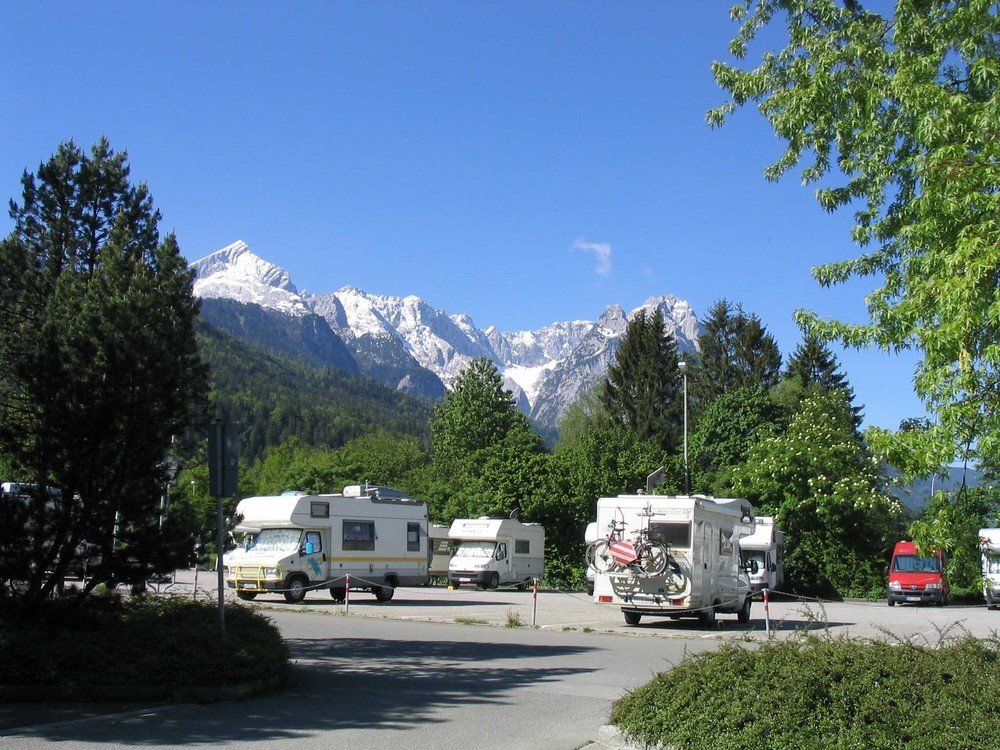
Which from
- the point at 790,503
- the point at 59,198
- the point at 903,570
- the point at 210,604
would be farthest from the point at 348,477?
the point at 210,604

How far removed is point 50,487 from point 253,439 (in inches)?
6100

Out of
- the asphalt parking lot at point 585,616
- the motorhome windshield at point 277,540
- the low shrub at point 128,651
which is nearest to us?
the low shrub at point 128,651

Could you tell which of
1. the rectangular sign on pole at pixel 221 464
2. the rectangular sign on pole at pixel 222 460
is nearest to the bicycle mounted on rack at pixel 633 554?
the rectangular sign on pole at pixel 221 464

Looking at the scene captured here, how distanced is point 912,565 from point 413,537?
19.7 metres

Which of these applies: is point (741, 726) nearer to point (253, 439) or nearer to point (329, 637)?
point (329, 637)

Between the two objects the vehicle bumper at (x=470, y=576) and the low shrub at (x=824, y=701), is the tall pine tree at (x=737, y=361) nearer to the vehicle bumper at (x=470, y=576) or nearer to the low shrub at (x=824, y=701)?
the vehicle bumper at (x=470, y=576)

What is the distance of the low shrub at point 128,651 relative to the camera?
404 inches

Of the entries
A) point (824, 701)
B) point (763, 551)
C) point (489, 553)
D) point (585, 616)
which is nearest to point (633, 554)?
point (585, 616)

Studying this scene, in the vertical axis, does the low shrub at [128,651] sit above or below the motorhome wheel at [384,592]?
above

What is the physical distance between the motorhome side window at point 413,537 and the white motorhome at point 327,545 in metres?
0.03

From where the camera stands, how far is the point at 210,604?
14.0 metres

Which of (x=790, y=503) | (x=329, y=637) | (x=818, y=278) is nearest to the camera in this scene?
(x=818, y=278)

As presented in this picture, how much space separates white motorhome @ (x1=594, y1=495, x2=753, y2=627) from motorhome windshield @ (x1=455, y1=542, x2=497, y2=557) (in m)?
18.0

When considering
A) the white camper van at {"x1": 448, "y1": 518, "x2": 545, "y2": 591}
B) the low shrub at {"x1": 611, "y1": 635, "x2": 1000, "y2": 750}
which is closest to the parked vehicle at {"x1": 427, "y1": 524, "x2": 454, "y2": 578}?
the white camper van at {"x1": 448, "y1": 518, "x2": 545, "y2": 591}
